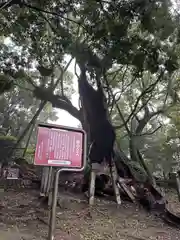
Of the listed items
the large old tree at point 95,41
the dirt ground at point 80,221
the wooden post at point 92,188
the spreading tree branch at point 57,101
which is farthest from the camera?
the spreading tree branch at point 57,101

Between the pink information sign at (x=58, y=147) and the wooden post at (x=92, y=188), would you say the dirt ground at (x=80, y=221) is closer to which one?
the wooden post at (x=92, y=188)

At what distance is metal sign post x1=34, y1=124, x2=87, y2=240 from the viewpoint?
174 centimetres

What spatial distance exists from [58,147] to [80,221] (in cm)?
304

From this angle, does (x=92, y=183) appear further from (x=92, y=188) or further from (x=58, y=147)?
(x=58, y=147)

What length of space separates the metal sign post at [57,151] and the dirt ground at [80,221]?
2.05 m

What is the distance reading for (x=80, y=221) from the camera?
4.36 m

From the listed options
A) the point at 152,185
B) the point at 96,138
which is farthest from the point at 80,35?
the point at 152,185

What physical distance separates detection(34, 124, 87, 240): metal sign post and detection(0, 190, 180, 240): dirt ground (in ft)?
6.73

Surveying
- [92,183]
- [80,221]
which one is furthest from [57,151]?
[92,183]

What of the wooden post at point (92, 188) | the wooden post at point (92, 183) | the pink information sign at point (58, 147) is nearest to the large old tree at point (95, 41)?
the wooden post at point (92, 183)

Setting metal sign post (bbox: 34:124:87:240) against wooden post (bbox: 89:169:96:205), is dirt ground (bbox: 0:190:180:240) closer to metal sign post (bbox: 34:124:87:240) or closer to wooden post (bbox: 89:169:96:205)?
wooden post (bbox: 89:169:96:205)

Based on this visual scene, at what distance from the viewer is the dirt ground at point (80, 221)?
3678mm

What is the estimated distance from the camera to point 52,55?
22.3ft

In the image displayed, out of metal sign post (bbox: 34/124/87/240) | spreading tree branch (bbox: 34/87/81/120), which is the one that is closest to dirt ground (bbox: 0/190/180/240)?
metal sign post (bbox: 34/124/87/240)
